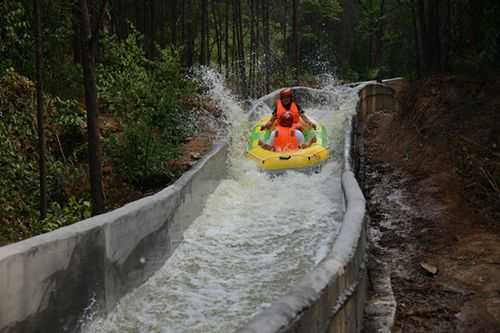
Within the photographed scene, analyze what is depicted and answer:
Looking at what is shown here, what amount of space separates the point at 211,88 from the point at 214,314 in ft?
45.4

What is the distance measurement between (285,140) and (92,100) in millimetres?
4939

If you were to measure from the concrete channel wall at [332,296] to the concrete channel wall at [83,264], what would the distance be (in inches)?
72.0

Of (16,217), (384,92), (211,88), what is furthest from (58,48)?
(384,92)

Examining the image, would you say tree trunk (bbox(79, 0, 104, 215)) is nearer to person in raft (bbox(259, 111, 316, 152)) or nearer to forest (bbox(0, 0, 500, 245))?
forest (bbox(0, 0, 500, 245))

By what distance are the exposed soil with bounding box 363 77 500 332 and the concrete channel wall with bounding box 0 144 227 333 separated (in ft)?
7.67

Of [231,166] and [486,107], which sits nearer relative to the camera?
[486,107]

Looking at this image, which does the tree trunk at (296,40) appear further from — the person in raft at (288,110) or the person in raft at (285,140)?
the person in raft at (285,140)

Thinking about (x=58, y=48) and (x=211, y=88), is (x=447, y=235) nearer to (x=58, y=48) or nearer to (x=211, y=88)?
(x=58, y=48)

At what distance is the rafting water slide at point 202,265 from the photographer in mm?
4055

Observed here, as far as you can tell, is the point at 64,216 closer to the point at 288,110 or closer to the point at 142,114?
the point at 142,114

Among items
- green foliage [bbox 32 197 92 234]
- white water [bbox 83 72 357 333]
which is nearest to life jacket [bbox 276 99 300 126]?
white water [bbox 83 72 357 333]

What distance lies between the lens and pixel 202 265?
6.48 m

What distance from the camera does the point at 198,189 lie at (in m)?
8.46

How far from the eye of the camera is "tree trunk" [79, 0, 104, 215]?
705 centimetres
